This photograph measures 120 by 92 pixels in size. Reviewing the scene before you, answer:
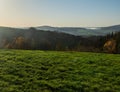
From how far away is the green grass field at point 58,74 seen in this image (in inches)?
730

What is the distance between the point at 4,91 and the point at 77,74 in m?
7.91

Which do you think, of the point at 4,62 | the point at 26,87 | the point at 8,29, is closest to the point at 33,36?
the point at 8,29

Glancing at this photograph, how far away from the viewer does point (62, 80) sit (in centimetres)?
2058

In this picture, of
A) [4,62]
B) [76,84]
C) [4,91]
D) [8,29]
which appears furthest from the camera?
[8,29]

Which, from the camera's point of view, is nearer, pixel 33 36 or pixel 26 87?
pixel 26 87

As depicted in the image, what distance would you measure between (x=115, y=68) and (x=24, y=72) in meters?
9.52

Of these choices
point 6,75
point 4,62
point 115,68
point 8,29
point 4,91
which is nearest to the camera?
point 4,91

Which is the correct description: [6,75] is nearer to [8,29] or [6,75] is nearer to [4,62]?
[4,62]

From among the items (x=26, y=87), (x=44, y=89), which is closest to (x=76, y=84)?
(x=44, y=89)

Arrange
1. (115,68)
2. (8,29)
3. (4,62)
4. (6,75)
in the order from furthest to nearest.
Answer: (8,29) < (4,62) < (115,68) < (6,75)

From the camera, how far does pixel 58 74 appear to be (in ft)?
73.8

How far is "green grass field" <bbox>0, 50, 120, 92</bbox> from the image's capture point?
18.5m

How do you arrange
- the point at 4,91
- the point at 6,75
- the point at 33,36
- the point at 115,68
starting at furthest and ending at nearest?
the point at 33,36
the point at 115,68
the point at 6,75
the point at 4,91

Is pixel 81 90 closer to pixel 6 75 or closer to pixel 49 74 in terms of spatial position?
pixel 49 74
